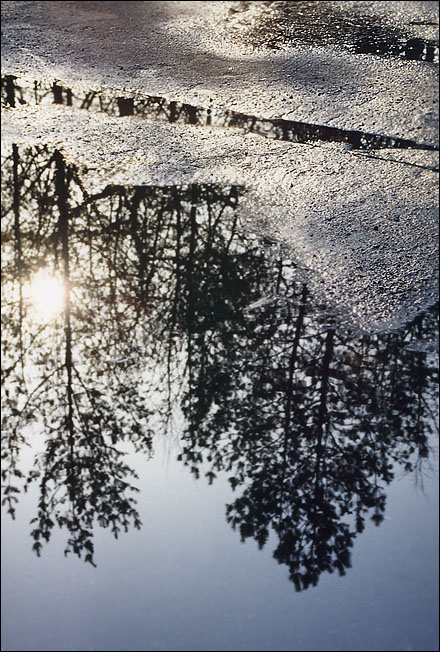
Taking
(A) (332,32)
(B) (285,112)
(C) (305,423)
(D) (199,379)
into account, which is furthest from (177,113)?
(C) (305,423)

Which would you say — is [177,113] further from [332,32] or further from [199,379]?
[199,379]

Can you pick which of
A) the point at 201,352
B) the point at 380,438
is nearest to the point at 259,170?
the point at 201,352

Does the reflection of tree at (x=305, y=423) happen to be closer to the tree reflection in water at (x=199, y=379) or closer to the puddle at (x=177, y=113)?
the tree reflection in water at (x=199, y=379)

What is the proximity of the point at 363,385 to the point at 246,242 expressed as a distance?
4.90 ft

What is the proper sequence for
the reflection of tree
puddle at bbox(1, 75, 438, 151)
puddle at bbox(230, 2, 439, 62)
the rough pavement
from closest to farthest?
the reflection of tree, the rough pavement, puddle at bbox(1, 75, 438, 151), puddle at bbox(230, 2, 439, 62)

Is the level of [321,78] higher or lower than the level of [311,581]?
higher

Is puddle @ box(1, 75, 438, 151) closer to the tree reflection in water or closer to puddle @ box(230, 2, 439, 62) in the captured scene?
the tree reflection in water

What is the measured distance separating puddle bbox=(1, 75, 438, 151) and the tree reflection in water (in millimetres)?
1512

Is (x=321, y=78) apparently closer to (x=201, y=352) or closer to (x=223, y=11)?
(x=223, y=11)

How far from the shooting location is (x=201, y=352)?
4.56m

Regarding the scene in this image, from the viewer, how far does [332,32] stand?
29.7 ft

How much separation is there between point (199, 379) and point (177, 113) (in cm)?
358

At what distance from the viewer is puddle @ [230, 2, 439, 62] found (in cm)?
858

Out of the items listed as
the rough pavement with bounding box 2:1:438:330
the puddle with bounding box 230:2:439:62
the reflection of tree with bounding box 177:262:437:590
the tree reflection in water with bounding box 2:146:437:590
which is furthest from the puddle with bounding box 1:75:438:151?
the reflection of tree with bounding box 177:262:437:590
